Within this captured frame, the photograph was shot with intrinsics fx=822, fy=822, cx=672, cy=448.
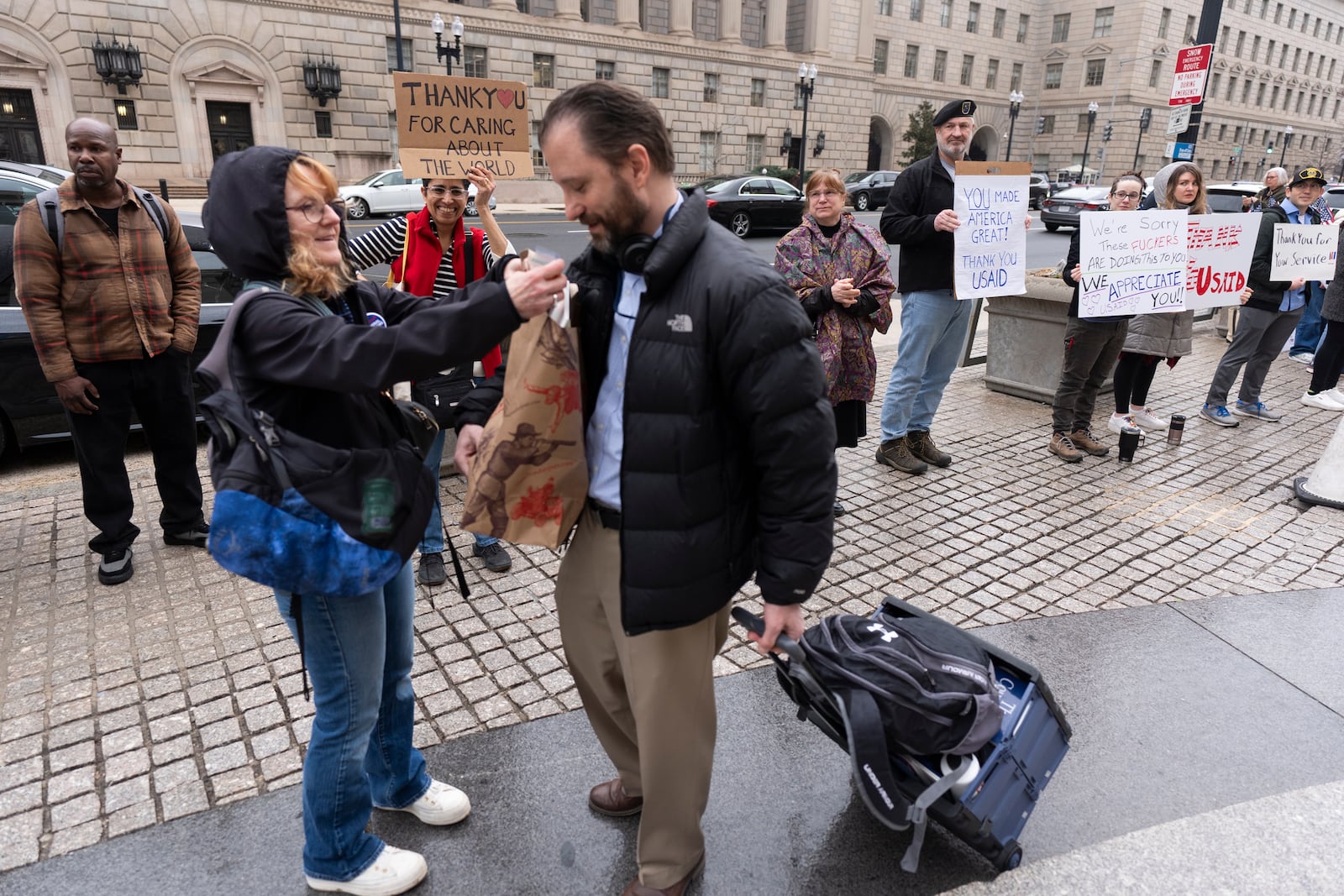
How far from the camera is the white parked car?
24.1 metres

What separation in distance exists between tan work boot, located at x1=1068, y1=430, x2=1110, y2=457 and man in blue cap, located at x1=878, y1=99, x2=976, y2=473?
1.24 m

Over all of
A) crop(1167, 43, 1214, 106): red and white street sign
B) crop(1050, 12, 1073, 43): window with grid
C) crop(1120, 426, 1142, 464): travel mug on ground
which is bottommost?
crop(1120, 426, 1142, 464): travel mug on ground

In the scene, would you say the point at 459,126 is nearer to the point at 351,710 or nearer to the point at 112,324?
the point at 112,324

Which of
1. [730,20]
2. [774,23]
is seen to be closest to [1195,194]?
[730,20]

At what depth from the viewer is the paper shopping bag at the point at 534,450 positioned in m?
1.83

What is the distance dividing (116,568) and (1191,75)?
11.9 meters

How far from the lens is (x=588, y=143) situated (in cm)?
169

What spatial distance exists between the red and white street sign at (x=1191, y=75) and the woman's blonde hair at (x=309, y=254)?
35.9 feet

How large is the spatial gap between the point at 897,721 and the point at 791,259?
9.65ft

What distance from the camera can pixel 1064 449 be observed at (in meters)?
5.82

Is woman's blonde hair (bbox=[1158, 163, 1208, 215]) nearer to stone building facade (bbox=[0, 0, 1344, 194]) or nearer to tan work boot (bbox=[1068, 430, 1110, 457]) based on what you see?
tan work boot (bbox=[1068, 430, 1110, 457])

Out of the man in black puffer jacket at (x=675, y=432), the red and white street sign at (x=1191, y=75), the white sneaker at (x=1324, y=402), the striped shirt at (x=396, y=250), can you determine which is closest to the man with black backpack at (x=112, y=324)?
the striped shirt at (x=396, y=250)

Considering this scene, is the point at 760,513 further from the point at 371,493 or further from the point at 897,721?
the point at 371,493

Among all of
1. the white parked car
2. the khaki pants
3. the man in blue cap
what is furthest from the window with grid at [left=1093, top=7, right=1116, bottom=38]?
the khaki pants
